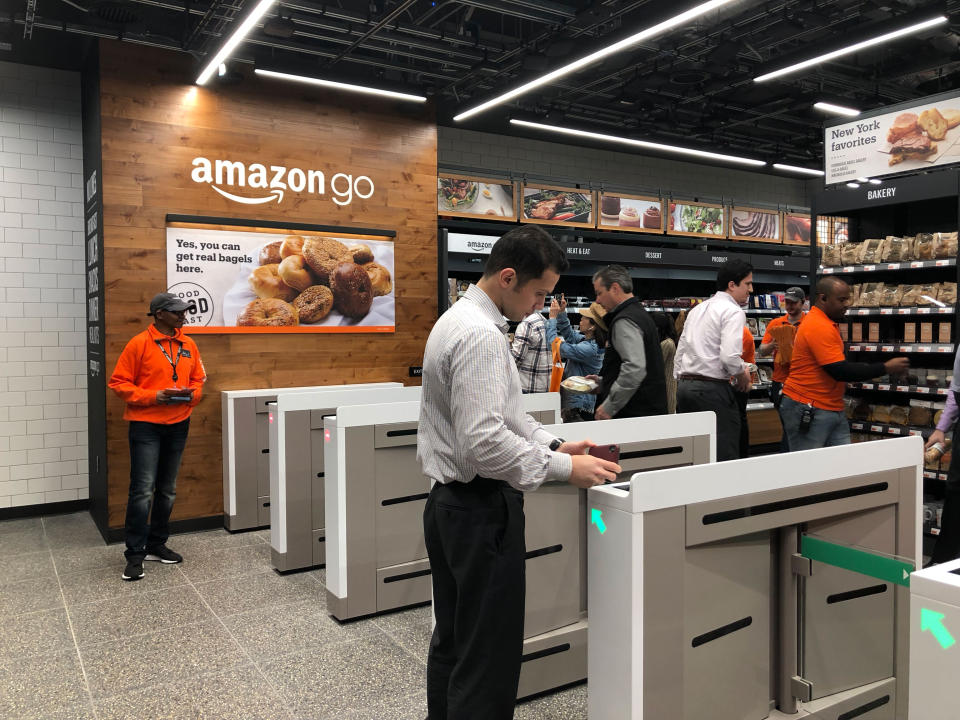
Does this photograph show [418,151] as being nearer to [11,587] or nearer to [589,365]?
[589,365]

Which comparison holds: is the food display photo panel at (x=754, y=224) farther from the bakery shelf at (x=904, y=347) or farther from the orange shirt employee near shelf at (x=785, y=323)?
the bakery shelf at (x=904, y=347)

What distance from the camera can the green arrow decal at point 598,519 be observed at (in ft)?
6.80

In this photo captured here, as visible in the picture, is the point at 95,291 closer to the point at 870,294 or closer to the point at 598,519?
the point at 598,519

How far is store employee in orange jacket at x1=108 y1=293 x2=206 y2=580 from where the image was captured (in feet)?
15.4

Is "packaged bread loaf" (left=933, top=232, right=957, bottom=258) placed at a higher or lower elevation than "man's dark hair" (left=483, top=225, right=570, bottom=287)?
higher

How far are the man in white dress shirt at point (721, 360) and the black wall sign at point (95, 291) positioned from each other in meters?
4.14

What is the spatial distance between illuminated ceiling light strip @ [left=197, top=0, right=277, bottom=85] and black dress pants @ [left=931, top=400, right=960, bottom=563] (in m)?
4.50

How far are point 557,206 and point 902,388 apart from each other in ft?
13.3

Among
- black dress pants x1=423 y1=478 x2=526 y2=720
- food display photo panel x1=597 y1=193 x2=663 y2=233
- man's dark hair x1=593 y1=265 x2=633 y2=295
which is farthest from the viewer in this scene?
food display photo panel x1=597 y1=193 x2=663 y2=233

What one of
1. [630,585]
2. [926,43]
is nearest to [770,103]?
[926,43]

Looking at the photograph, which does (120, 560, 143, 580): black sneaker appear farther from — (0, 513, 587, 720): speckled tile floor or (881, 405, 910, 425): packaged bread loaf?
(881, 405, 910, 425): packaged bread loaf

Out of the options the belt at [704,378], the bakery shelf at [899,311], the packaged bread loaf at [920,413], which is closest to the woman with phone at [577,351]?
the belt at [704,378]

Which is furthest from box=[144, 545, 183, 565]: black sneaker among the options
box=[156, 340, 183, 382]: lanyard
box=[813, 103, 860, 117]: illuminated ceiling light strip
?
box=[813, 103, 860, 117]: illuminated ceiling light strip

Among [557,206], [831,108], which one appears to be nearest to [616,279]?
[557,206]
